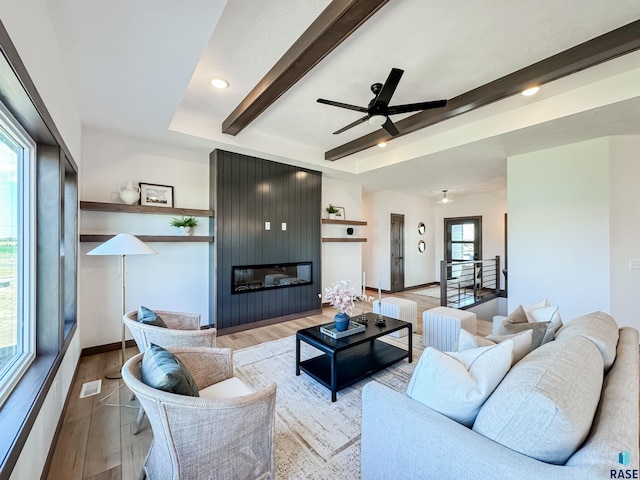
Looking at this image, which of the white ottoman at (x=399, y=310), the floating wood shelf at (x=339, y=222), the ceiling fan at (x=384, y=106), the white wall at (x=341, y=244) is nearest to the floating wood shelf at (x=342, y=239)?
the white wall at (x=341, y=244)

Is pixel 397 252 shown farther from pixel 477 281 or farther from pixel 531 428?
pixel 531 428

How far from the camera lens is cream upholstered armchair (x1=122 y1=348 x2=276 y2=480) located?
3.80 ft

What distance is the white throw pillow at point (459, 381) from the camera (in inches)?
43.3

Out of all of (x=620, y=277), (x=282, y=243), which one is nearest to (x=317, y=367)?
(x=282, y=243)

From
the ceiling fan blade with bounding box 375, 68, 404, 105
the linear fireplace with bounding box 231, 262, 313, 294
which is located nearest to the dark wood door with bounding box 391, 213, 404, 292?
the linear fireplace with bounding box 231, 262, 313, 294

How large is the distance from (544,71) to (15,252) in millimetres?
4149

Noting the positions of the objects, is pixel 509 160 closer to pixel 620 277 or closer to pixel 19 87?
pixel 620 277

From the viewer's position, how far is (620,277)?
338 cm

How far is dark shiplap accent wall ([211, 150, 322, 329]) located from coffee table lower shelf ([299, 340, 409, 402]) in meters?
1.73

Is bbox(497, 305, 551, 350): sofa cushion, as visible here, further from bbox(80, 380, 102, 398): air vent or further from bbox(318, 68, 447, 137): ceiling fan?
bbox(80, 380, 102, 398): air vent

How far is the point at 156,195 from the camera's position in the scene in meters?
3.62

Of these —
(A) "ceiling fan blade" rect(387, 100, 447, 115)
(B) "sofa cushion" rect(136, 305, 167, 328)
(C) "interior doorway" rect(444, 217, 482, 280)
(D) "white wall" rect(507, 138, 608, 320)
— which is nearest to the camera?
(B) "sofa cushion" rect(136, 305, 167, 328)

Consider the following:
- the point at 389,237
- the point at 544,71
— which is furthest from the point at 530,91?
the point at 389,237

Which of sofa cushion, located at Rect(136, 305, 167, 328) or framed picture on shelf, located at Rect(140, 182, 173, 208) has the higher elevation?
framed picture on shelf, located at Rect(140, 182, 173, 208)
